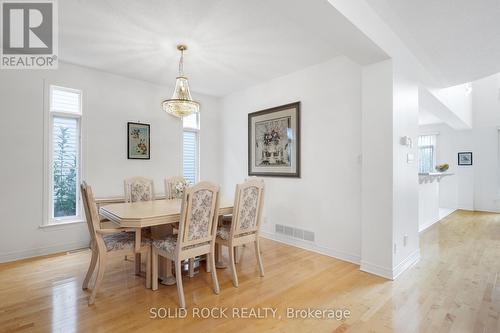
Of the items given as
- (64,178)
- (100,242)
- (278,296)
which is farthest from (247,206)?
(64,178)

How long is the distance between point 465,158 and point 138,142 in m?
8.71

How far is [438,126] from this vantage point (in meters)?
7.78

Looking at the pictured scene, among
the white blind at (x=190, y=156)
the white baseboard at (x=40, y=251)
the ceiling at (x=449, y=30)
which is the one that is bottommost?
the white baseboard at (x=40, y=251)

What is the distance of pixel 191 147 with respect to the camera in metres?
5.23

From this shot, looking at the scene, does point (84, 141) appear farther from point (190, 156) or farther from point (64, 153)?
point (190, 156)

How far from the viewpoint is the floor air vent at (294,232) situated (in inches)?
150

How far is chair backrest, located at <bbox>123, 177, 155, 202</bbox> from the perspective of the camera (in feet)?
11.7

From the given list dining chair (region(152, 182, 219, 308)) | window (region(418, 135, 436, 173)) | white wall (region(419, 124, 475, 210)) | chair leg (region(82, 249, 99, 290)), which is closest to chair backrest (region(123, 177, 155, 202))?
chair leg (region(82, 249, 99, 290))

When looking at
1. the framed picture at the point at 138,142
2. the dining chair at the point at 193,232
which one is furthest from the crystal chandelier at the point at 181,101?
the framed picture at the point at 138,142

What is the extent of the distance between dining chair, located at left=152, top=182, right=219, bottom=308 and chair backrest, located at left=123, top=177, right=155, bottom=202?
1.37m

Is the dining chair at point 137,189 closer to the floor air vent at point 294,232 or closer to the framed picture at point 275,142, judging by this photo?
the framed picture at point 275,142

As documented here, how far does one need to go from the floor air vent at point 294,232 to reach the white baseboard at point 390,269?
92cm

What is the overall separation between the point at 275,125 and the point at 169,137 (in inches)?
80.0

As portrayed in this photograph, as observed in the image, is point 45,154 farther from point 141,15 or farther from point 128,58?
point 141,15
